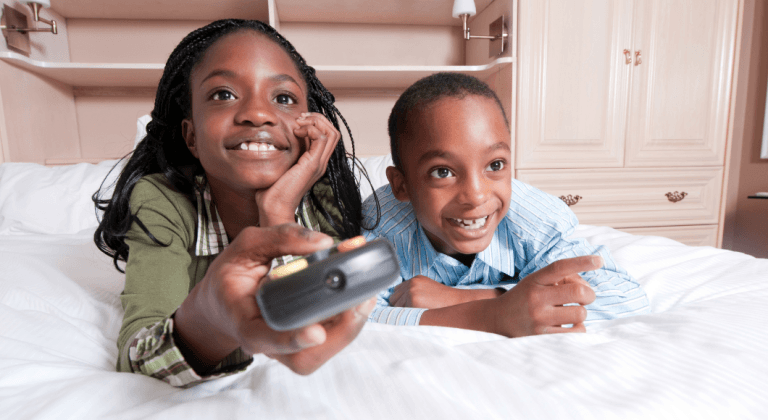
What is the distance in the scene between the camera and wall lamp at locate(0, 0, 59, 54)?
1.47 metres

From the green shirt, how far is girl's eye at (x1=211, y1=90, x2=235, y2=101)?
0.16 metres

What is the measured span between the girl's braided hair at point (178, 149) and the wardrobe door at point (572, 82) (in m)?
1.19

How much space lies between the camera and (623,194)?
1.86 meters

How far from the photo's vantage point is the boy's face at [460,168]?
0.62m

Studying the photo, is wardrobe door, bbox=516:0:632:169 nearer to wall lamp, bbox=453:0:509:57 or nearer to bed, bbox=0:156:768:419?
wall lamp, bbox=453:0:509:57

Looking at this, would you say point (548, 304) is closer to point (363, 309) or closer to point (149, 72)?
point (363, 309)

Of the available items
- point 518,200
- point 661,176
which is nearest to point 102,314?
point 518,200

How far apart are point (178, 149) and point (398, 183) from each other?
400 millimetres

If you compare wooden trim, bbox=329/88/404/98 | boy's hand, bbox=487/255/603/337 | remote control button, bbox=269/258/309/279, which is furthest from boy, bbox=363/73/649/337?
wooden trim, bbox=329/88/404/98

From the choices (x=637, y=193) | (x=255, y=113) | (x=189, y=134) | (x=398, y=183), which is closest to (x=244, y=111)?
(x=255, y=113)

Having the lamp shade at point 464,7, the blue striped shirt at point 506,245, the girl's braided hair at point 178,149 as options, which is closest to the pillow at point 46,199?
the girl's braided hair at point 178,149

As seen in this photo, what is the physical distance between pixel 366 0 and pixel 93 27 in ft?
3.89

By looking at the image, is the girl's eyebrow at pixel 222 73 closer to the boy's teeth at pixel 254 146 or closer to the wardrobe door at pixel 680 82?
the boy's teeth at pixel 254 146

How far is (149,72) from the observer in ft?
5.33
